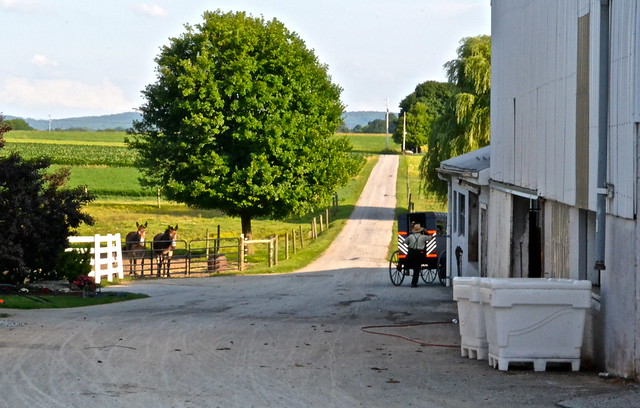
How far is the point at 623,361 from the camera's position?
10906 millimetres

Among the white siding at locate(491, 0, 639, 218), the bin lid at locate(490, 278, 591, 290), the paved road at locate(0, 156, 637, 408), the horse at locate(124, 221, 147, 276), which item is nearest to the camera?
the paved road at locate(0, 156, 637, 408)

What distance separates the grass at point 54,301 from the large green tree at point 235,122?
18272mm

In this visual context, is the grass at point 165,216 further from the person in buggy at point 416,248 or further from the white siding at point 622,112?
the white siding at point 622,112

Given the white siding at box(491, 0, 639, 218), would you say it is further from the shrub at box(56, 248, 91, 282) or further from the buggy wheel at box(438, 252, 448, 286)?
the shrub at box(56, 248, 91, 282)

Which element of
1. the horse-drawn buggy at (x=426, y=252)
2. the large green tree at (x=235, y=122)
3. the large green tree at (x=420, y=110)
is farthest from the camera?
the large green tree at (x=420, y=110)

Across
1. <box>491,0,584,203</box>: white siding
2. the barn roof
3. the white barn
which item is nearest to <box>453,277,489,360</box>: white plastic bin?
the white barn

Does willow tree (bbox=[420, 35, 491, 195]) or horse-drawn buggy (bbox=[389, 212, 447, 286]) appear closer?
horse-drawn buggy (bbox=[389, 212, 447, 286])

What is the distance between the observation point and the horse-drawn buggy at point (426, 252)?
2828 cm

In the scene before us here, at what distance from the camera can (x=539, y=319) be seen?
11789 mm

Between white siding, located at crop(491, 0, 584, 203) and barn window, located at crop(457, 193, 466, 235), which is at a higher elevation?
white siding, located at crop(491, 0, 584, 203)

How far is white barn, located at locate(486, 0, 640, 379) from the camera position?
35.7 ft

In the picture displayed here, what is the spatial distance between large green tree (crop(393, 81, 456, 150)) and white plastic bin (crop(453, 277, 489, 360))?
12369cm

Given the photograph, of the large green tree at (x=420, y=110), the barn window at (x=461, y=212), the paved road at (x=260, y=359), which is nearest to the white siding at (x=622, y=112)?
the paved road at (x=260, y=359)

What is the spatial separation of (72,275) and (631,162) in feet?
57.8
